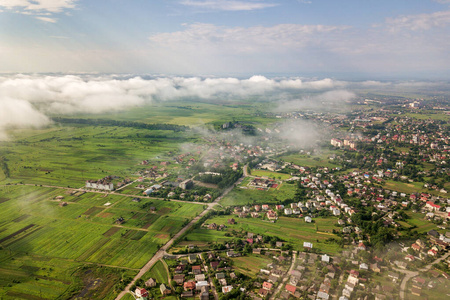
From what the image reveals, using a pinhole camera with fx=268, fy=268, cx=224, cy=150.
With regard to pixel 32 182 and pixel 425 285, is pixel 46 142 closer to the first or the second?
pixel 32 182

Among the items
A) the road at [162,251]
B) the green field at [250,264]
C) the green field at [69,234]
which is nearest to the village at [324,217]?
the green field at [250,264]

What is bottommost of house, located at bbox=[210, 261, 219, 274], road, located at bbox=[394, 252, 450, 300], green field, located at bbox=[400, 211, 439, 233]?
road, located at bbox=[394, 252, 450, 300]

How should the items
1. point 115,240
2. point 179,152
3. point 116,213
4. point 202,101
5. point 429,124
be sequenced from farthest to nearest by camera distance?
point 202,101 < point 429,124 < point 179,152 < point 116,213 < point 115,240

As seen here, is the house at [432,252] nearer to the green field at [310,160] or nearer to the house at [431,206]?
the house at [431,206]

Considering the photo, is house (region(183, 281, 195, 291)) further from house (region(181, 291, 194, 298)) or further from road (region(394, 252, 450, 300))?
road (region(394, 252, 450, 300))

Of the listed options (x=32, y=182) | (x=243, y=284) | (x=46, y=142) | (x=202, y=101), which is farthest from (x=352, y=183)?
(x=202, y=101)

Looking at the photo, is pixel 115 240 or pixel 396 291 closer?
pixel 396 291

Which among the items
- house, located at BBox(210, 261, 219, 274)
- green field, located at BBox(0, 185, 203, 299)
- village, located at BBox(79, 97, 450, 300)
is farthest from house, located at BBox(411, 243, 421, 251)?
green field, located at BBox(0, 185, 203, 299)
